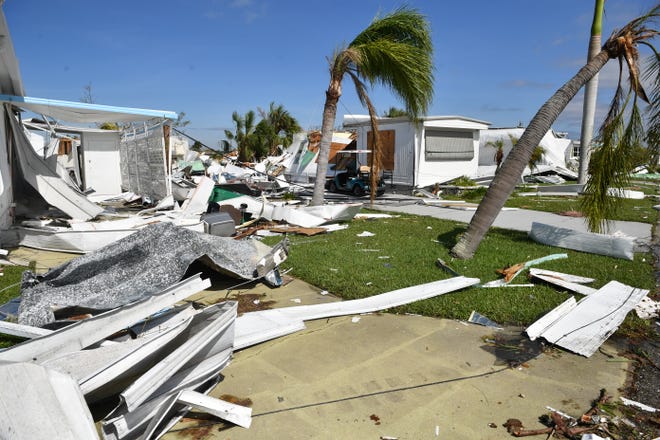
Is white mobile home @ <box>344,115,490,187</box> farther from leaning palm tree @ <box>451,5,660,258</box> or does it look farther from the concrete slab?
the concrete slab

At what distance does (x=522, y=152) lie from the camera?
21.7 feet

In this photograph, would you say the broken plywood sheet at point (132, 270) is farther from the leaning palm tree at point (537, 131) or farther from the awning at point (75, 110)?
the awning at point (75, 110)

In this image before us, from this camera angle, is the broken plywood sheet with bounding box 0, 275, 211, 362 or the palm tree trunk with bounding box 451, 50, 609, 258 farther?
the palm tree trunk with bounding box 451, 50, 609, 258

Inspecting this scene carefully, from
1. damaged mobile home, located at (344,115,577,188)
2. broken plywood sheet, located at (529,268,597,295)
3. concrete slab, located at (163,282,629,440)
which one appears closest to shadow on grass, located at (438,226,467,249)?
broken plywood sheet, located at (529,268,597,295)

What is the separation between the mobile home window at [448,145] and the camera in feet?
53.5

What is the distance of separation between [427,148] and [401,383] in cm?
1394

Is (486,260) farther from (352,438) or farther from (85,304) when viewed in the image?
(85,304)

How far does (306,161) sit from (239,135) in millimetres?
19687

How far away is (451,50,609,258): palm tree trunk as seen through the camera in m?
6.59

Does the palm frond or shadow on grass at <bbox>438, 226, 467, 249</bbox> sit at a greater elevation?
the palm frond

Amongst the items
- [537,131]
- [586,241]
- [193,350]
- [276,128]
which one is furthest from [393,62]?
[276,128]

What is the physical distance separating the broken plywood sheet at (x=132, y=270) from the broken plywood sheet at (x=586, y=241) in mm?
5149

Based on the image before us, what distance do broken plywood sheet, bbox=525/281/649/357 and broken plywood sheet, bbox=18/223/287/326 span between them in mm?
3408

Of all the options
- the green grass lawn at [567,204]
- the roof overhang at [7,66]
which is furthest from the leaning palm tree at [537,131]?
the roof overhang at [7,66]
